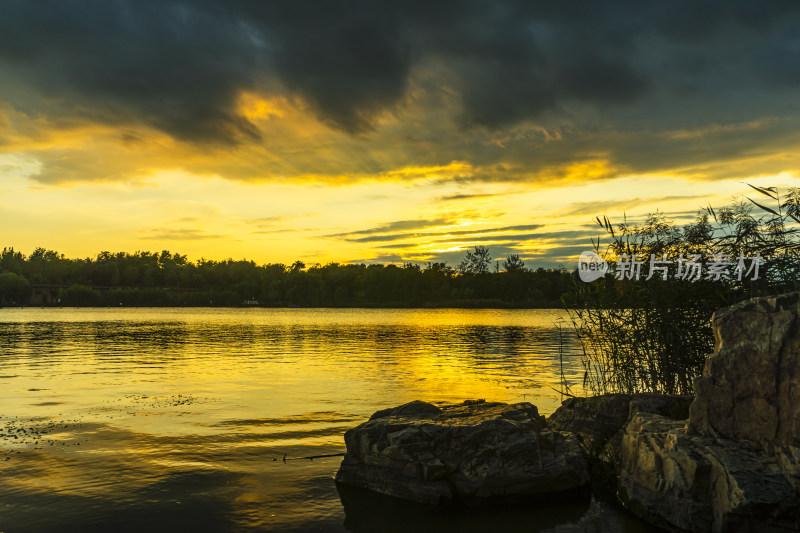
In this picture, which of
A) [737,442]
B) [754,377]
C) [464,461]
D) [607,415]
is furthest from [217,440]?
[754,377]

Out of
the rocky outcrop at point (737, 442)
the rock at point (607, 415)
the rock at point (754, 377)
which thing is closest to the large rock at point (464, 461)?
the rock at point (607, 415)

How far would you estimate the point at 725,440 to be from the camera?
8.08 meters

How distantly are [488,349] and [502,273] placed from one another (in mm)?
162116

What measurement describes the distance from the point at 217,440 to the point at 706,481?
1038 cm

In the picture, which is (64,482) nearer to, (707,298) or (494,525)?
(494,525)

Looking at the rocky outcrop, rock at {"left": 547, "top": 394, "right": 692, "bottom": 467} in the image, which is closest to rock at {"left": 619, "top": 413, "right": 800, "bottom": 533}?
the rocky outcrop

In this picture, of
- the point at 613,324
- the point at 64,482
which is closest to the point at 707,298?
the point at 613,324

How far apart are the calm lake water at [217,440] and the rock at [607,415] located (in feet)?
5.36

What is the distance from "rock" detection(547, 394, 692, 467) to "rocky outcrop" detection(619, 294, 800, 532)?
1453 millimetres

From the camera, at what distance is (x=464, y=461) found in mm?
9391

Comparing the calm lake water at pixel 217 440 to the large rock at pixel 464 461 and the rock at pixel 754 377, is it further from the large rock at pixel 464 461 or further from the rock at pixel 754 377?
the rock at pixel 754 377

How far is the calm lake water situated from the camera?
8641 millimetres

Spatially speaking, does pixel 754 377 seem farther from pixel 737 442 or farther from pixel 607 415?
pixel 607 415

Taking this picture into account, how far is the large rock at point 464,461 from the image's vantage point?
Result: 30.3 feet
